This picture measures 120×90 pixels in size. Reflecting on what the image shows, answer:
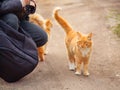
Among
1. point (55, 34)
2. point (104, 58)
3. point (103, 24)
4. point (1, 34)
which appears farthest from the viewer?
point (103, 24)

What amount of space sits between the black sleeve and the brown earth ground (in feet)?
2.80

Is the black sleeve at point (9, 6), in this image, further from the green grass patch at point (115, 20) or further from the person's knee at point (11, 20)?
the green grass patch at point (115, 20)

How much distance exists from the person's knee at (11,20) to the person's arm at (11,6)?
0.06 meters

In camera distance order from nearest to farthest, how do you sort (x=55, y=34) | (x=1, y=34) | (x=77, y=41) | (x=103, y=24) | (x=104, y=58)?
(x=1, y=34)
(x=77, y=41)
(x=104, y=58)
(x=55, y=34)
(x=103, y=24)

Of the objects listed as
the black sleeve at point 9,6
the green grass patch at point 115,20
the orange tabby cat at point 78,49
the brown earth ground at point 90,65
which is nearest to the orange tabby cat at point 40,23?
the brown earth ground at point 90,65

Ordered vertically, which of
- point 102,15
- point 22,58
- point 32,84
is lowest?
point 102,15

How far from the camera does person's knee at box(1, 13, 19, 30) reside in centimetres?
448

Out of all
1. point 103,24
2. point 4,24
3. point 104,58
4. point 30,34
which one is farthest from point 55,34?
point 4,24

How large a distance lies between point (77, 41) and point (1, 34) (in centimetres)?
100

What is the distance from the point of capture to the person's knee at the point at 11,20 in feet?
14.7

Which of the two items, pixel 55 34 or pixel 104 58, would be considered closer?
pixel 104 58

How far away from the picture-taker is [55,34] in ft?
23.6

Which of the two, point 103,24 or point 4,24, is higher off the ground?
point 4,24

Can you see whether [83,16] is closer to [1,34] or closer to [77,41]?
[77,41]
